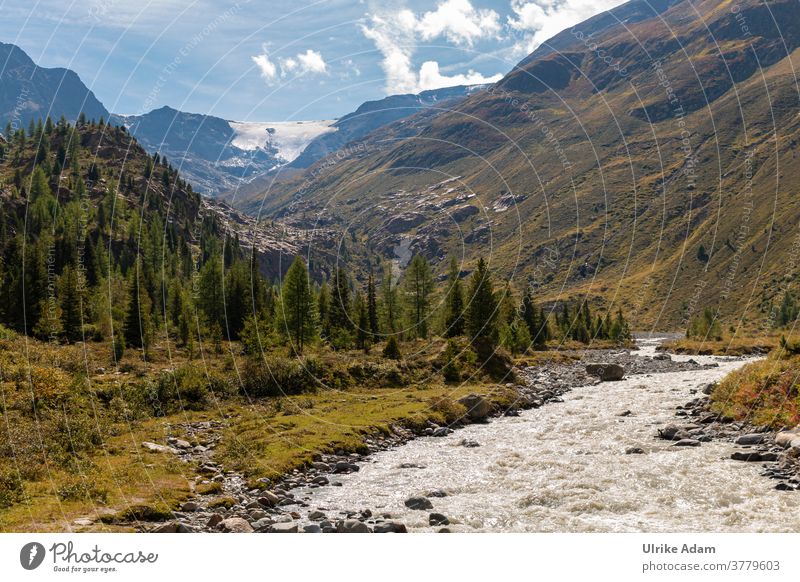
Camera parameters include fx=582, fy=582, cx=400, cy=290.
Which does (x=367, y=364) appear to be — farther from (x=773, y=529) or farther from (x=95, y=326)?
(x=773, y=529)

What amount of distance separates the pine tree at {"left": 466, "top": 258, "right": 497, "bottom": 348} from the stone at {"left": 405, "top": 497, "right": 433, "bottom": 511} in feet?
151

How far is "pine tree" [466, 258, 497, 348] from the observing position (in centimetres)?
6838

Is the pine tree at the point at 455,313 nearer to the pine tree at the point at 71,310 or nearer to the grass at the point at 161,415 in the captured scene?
the grass at the point at 161,415

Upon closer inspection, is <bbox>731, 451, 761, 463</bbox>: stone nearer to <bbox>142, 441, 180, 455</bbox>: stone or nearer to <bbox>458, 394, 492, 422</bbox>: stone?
<bbox>458, 394, 492, 422</bbox>: stone

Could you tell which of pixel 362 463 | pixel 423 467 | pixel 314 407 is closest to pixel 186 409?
pixel 314 407

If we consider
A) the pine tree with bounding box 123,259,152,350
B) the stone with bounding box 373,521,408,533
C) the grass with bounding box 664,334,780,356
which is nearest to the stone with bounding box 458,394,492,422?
the stone with bounding box 373,521,408,533

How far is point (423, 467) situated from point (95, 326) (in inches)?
2399

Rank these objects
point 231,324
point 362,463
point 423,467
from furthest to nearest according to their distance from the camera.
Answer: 1. point 231,324
2. point 362,463
3. point 423,467

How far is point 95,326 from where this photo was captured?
7544 cm

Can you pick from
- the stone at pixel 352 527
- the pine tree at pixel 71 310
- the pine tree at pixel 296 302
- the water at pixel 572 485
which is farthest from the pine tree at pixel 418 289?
the stone at pixel 352 527

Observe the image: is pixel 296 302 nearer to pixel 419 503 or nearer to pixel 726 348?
pixel 419 503

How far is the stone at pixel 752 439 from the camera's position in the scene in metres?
30.4
